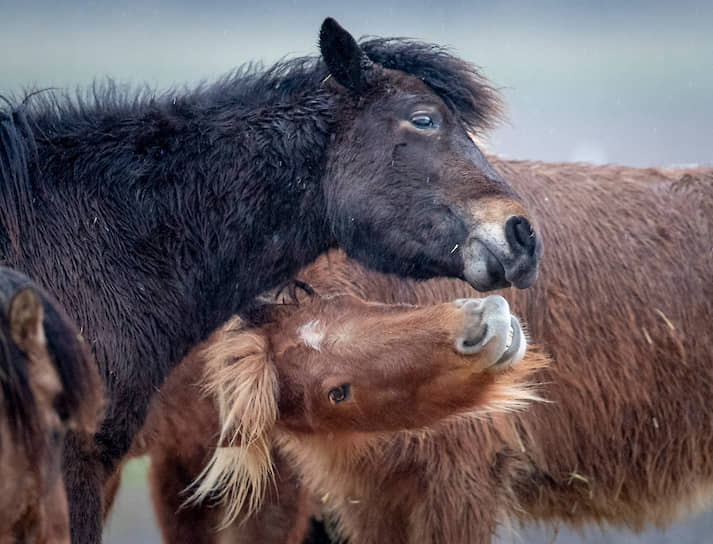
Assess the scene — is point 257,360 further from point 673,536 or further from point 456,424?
point 673,536

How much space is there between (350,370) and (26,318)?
1735 millimetres

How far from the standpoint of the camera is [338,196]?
113 inches

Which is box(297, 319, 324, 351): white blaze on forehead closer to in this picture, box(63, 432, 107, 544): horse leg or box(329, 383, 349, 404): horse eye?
box(329, 383, 349, 404): horse eye

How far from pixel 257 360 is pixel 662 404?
2.11 m

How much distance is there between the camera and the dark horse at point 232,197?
104 inches

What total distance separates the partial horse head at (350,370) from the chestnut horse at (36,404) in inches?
60.4

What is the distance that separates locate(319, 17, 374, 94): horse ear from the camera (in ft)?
9.68

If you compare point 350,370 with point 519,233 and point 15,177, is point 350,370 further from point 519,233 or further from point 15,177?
point 15,177

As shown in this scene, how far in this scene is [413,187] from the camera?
2869mm

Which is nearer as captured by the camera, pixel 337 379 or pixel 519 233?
pixel 519 233

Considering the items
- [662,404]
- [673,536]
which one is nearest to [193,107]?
[662,404]

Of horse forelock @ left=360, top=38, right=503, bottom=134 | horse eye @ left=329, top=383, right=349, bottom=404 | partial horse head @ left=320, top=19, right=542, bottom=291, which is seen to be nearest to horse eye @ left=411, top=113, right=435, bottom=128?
partial horse head @ left=320, top=19, right=542, bottom=291

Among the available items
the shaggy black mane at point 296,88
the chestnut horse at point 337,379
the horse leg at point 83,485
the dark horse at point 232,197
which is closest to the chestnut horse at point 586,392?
the chestnut horse at point 337,379

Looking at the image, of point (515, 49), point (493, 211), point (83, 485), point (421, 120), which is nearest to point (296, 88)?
point (421, 120)
